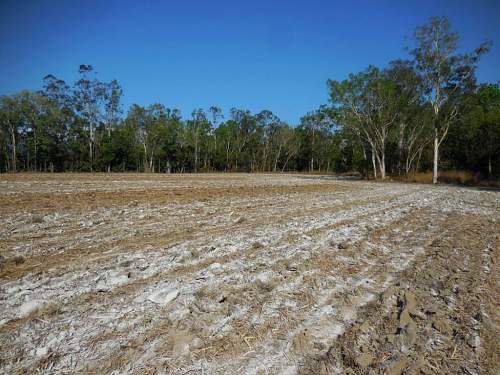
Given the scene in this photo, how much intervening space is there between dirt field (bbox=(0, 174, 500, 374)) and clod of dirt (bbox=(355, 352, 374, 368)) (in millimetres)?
11

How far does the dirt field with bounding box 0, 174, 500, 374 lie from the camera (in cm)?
211

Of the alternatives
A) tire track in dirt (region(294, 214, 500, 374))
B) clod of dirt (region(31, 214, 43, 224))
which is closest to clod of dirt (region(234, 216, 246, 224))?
tire track in dirt (region(294, 214, 500, 374))

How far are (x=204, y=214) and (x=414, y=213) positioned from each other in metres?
6.67

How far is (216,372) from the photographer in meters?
1.97

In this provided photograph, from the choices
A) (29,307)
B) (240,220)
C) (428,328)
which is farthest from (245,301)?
(240,220)

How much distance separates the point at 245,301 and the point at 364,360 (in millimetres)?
1264

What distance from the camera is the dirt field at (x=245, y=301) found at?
2107 millimetres

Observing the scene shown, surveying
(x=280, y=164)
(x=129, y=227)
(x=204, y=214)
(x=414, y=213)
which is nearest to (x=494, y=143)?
(x=414, y=213)

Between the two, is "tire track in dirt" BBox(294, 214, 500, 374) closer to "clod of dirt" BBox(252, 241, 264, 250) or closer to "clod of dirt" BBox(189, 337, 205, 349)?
"clod of dirt" BBox(189, 337, 205, 349)

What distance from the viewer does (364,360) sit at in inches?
85.1

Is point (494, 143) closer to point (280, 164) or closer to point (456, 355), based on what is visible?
point (456, 355)

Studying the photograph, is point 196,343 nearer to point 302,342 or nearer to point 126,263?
point 302,342

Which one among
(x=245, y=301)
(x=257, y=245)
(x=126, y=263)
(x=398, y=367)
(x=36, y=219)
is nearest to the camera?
(x=398, y=367)

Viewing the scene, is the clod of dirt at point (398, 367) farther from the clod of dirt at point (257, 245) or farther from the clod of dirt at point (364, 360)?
the clod of dirt at point (257, 245)
